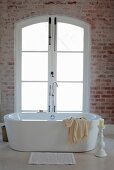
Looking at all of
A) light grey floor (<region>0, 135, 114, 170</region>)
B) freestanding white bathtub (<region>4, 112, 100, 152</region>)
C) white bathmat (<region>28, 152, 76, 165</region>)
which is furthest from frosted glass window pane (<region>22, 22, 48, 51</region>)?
white bathmat (<region>28, 152, 76, 165</region>)

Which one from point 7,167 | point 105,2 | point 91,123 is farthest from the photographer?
point 105,2

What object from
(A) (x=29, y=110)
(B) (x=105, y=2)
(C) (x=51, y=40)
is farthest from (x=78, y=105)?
(B) (x=105, y=2)

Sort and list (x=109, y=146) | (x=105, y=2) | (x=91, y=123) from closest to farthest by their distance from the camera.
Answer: (x=91, y=123) → (x=109, y=146) → (x=105, y=2)

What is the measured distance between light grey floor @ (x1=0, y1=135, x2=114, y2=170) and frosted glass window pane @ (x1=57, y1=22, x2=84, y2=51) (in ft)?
7.83

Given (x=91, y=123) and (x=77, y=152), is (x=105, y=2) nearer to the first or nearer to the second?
(x=91, y=123)

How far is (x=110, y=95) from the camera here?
20.8 feet

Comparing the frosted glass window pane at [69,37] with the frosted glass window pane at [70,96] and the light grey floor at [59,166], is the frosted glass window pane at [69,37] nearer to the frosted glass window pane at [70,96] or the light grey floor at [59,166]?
the frosted glass window pane at [70,96]

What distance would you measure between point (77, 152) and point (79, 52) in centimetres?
232

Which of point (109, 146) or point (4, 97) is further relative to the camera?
point (4, 97)

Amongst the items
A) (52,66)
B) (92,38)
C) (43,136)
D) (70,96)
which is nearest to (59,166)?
(43,136)

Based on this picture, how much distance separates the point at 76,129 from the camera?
492 centimetres

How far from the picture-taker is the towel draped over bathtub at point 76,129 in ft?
16.1

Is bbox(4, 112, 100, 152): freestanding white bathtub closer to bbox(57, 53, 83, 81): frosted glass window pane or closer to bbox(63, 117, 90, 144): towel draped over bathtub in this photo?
bbox(63, 117, 90, 144): towel draped over bathtub

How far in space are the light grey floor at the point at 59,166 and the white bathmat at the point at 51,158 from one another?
86 mm
